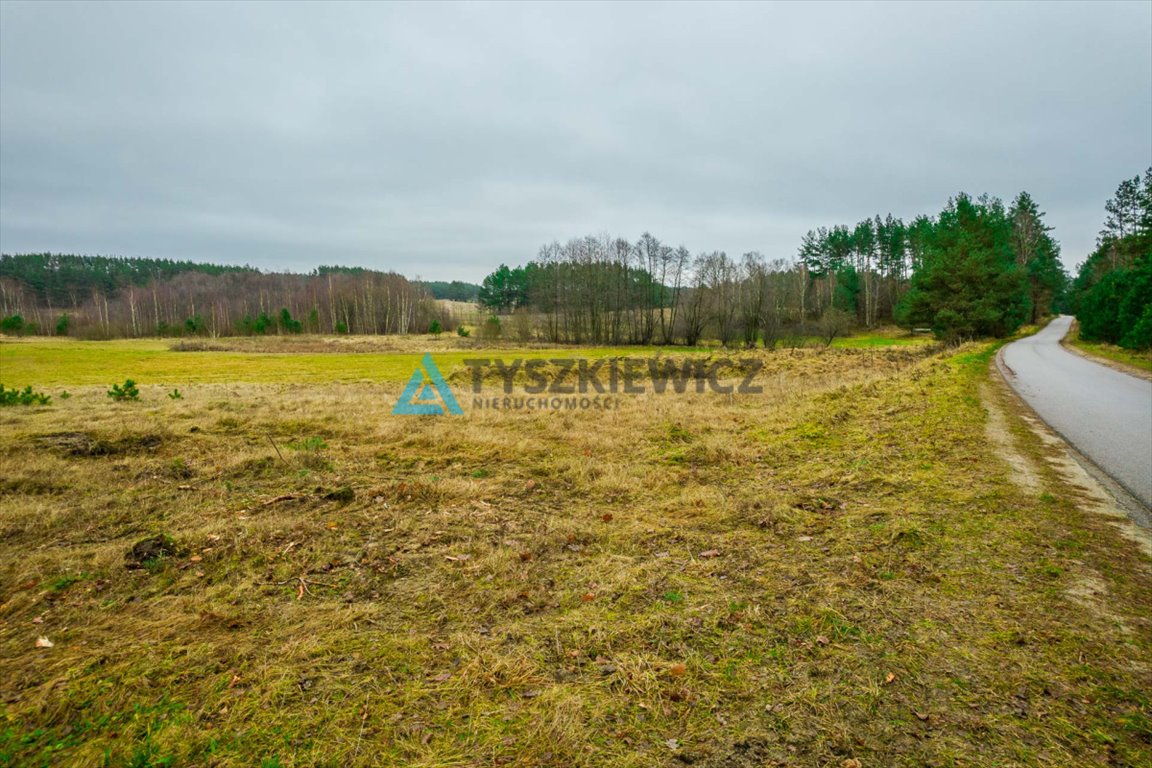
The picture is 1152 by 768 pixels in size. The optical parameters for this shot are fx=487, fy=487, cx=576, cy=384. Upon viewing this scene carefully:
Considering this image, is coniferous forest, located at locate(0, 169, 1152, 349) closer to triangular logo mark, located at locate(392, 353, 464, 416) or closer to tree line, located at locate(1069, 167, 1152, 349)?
tree line, located at locate(1069, 167, 1152, 349)

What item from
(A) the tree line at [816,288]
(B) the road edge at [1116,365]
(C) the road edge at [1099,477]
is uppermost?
(A) the tree line at [816,288]

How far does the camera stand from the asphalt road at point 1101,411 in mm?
6703

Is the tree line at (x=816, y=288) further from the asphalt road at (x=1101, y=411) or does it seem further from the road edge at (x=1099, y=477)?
the road edge at (x=1099, y=477)

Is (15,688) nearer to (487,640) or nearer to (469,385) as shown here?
(487,640)

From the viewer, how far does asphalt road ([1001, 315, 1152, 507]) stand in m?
6.70

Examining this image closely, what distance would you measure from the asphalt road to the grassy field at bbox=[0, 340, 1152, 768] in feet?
2.78

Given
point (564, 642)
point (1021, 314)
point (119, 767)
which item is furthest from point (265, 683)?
point (1021, 314)

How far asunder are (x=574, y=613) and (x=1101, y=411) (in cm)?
1282

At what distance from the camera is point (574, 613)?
12.9 feet

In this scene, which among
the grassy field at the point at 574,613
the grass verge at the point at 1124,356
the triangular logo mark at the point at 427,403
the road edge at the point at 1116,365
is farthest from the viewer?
the grass verge at the point at 1124,356

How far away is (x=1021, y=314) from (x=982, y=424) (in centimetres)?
4939

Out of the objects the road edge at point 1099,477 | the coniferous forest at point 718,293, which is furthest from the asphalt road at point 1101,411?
the coniferous forest at point 718,293

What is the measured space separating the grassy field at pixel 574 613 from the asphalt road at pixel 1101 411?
0.85m

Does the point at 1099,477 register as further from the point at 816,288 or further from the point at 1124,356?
the point at 816,288
